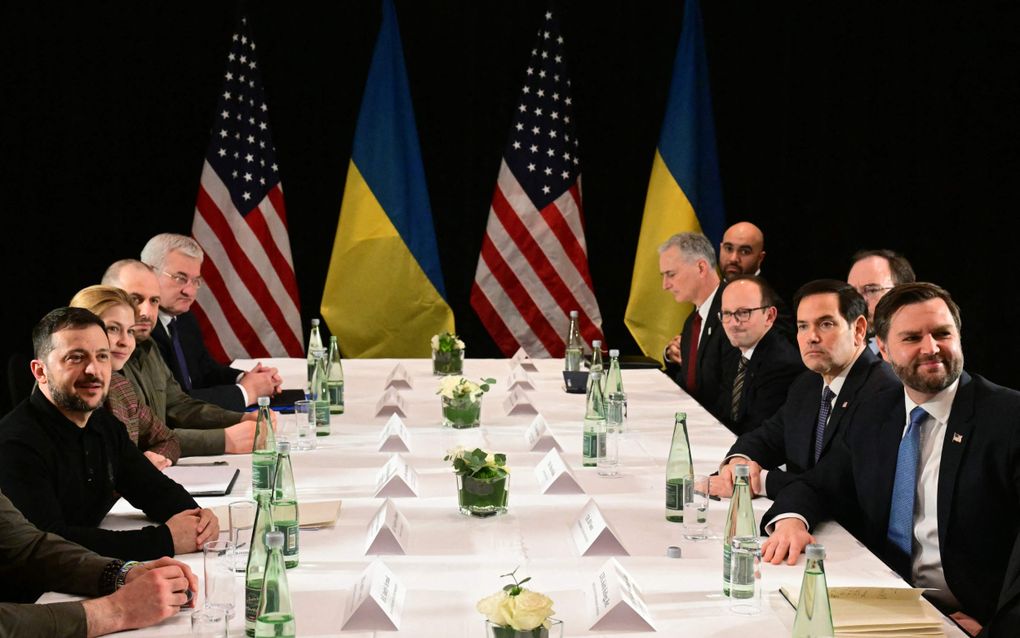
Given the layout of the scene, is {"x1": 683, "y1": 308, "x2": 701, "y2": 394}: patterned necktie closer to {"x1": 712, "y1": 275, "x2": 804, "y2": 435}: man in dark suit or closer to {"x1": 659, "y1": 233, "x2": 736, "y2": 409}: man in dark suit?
{"x1": 659, "y1": 233, "x2": 736, "y2": 409}: man in dark suit

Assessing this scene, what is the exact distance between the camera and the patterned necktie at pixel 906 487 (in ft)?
9.47

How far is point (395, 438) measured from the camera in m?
3.74

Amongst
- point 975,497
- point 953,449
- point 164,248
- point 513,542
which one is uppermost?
point 164,248

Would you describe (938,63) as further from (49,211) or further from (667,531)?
(49,211)

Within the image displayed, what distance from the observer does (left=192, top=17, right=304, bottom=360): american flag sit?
6.91 m

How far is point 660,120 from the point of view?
24.4 ft

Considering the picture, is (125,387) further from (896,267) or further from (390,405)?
(896,267)

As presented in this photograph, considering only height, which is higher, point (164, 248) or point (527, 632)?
point (164, 248)

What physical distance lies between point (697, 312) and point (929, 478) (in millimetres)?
2676

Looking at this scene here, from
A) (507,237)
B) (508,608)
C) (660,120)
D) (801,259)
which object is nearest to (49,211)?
(507,237)

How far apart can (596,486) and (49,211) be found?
4.69 m

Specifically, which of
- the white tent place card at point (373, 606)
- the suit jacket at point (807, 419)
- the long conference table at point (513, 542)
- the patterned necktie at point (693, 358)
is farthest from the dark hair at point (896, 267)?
the white tent place card at point (373, 606)

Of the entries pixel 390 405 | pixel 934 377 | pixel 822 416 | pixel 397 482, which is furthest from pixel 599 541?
pixel 390 405

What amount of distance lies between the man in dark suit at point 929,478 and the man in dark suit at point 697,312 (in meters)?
2.11
